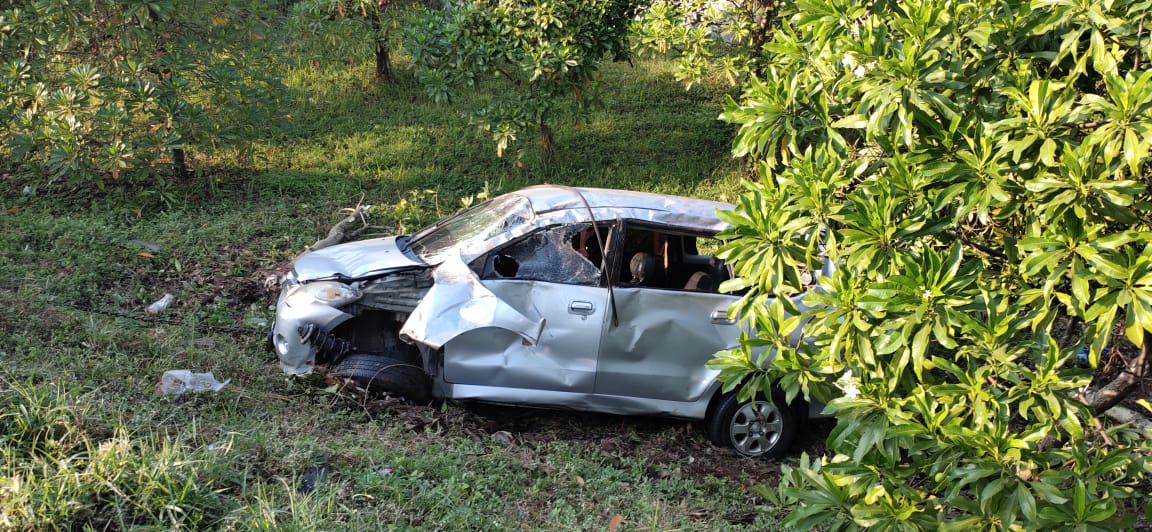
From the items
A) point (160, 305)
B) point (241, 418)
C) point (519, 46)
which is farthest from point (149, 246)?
point (519, 46)

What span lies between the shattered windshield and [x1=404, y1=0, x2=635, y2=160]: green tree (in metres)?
3.26

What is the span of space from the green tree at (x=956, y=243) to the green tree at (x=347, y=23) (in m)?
8.17

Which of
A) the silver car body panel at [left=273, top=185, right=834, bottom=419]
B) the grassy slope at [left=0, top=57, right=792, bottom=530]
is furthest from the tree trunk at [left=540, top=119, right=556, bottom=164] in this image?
the silver car body panel at [left=273, top=185, right=834, bottom=419]

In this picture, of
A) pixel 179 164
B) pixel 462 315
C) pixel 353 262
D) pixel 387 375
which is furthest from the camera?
pixel 179 164

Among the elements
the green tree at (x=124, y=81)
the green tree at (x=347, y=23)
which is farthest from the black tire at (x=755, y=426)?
the green tree at (x=347, y=23)

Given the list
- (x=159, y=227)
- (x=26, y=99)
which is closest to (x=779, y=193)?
(x=159, y=227)

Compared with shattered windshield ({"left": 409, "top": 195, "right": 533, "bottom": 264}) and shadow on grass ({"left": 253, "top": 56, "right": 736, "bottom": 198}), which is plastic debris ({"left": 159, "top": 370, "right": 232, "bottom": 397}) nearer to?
shattered windshield ({"left": 409, "top": 195, "right": 533, "bottom": 264})

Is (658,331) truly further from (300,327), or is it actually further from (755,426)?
(300,327)

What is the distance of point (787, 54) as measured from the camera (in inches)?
165

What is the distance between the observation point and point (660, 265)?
5750 mm

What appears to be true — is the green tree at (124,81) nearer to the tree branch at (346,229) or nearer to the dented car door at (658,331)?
the tree branch at (346,229)

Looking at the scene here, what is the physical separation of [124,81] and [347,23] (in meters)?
3.17

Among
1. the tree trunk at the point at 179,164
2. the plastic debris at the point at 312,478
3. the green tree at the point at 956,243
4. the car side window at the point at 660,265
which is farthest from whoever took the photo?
the tree trunk at the point at 179,164

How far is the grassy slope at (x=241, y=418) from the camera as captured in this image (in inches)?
153
